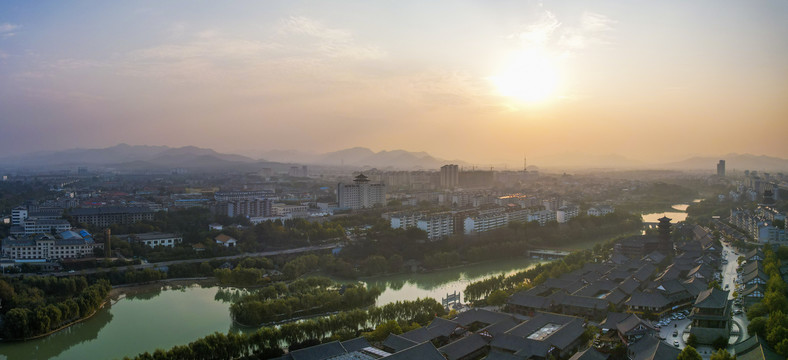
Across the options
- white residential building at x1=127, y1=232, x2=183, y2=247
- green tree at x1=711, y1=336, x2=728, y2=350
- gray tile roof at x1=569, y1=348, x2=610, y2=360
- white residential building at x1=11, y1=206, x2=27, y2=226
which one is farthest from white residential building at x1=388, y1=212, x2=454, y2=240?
white residential building at x1=11, y1=206, x2=27, y2=226

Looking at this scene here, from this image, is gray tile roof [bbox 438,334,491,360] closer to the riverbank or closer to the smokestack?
the riverbank

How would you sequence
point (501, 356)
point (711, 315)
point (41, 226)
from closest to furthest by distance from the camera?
point (501, 356) → point (711, 315) → point (41, 226)

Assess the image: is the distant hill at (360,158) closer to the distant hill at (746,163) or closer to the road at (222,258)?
the distant hill at (746,163)

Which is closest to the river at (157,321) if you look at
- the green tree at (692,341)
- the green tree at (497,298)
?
the green tree at (497,298)

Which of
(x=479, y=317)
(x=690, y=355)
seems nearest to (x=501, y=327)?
(x=479, y=317)

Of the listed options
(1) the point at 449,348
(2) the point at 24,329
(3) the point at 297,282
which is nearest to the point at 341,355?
(1) the point at 449,348

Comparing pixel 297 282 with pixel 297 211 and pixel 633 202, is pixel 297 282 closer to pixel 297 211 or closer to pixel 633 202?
pixel 297 211

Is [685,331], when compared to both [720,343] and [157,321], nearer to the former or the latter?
[720,343]

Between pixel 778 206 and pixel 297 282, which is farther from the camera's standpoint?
pixel 778 206
